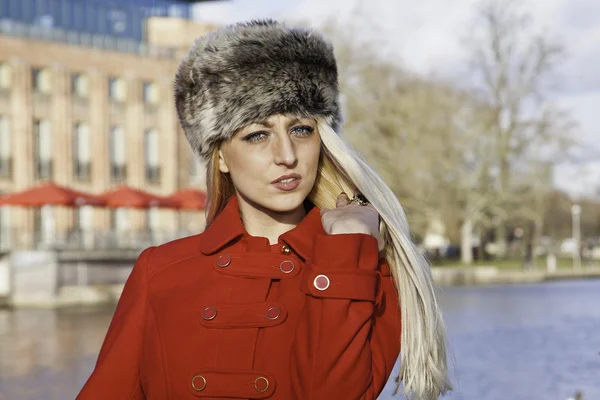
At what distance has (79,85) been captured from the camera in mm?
54000

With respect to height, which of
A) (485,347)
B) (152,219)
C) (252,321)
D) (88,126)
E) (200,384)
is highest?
(88,126)

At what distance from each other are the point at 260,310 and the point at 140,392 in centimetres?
50

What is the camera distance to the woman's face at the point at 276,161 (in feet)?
10.7

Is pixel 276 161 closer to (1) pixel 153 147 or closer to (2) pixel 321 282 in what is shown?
(2) pixel 321 282

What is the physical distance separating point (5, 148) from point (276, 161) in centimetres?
4877

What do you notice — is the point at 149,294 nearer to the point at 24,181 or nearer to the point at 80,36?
the point at 24,181

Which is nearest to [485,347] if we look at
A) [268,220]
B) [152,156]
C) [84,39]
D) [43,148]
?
[268,220]

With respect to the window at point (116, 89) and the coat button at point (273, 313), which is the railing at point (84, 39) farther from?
the coat button at point (273, 313)

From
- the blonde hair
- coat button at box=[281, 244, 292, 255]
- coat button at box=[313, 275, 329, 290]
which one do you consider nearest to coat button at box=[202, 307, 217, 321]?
coat button at box=[281, 244, 292, 255]

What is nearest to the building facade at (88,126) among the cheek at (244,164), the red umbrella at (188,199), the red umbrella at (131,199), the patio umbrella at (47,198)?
the red umbrella at (131,199)

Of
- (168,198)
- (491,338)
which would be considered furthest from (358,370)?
(168,198)

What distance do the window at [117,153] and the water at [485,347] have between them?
69.0 feet

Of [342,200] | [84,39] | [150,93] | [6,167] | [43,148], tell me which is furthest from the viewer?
[150,93]

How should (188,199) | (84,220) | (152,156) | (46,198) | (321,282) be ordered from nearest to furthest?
1. (321,282)
2. (46,198)
3. (188,199)
4. (84,220)
5. (152,156)
